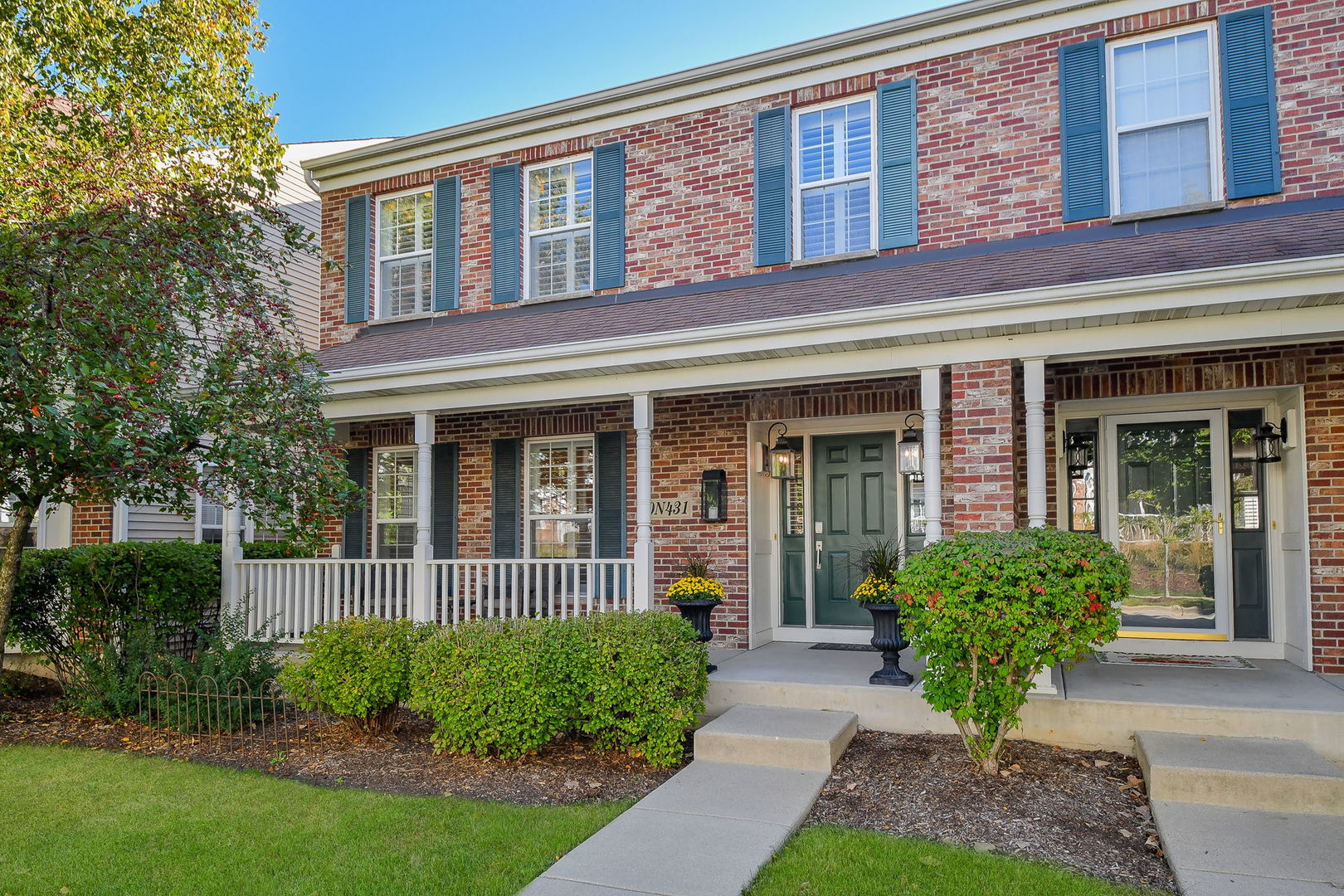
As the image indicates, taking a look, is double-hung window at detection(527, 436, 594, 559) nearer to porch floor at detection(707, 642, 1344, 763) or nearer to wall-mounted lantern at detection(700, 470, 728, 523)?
wall-mounted lantern at detection(700, 470, 728, 523)

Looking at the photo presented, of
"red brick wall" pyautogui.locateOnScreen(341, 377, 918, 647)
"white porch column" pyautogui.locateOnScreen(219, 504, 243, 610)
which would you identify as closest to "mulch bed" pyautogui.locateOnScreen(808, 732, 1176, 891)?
"red brick wall" pyautogui.locateOnScreen(341, 377, 918, 647)

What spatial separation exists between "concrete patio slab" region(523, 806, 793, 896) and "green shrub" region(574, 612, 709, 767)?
92cm

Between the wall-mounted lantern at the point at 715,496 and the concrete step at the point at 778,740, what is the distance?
8.44ft

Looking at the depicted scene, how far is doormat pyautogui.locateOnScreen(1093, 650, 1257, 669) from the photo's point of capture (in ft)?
22.0

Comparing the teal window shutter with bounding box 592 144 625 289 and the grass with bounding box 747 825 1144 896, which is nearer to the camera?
the grass with bounding box 747 825 1144 896

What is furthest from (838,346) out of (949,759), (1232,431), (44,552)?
(44,552)

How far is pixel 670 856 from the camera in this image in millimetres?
4016

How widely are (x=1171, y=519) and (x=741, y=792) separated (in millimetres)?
4629

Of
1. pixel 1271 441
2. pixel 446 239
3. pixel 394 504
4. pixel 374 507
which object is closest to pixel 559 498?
pixel 394 504

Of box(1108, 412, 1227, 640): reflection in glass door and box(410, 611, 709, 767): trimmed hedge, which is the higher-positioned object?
box(1108, 412, 1227, 640): reflection in glass door

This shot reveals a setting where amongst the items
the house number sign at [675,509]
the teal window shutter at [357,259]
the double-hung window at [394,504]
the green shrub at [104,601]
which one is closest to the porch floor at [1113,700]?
Answer: the house number sign at [675,509]

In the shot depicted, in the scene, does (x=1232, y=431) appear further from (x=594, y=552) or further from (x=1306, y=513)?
(x=594, y=552)

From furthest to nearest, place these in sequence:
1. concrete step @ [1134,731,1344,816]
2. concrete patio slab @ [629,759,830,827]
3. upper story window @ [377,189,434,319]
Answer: upper story window @ [377,189,434,319]
concrete patio slab @ [629,759,830,827]
concrete step @ [1134,731,1344,816]

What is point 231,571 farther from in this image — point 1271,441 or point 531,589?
point 1271,441
